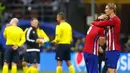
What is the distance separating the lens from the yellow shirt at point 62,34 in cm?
2064

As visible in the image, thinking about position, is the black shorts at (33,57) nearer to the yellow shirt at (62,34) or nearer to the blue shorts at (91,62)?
the yellow shirt at (62,34)

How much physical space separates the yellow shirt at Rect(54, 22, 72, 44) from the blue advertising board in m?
6.98

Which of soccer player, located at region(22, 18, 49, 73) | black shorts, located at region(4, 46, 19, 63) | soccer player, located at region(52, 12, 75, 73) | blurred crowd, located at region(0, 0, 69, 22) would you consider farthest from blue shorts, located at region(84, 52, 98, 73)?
blurred crowd, located at region(0, 0, 69, 22)

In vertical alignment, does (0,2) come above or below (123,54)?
above

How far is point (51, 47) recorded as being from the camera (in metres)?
30.7

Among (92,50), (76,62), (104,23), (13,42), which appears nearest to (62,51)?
(13,42)

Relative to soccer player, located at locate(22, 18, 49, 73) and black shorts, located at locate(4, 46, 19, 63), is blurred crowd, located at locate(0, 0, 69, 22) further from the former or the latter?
soccer player, located at locate(22, 18, 49, 73)

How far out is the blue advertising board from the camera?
27.9 meters

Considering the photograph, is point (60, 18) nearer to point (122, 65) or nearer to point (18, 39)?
point (18, 39)

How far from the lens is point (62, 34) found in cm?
2078

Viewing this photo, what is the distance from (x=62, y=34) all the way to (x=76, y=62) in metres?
7.69

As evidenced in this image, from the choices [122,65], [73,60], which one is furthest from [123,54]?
[73,60]

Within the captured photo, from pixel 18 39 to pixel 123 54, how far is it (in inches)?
347

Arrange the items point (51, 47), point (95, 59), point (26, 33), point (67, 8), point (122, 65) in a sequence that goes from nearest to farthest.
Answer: point (95, 59), point (26, 33), point (122, 65), point (51, 47), point (67, 8)
